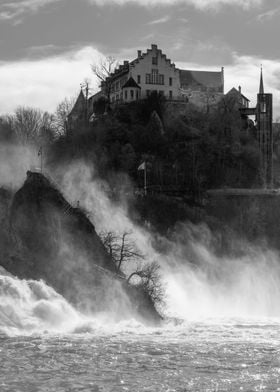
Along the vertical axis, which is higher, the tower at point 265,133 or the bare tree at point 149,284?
the tower at point 265,133

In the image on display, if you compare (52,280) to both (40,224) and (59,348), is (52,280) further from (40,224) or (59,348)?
(59,348)

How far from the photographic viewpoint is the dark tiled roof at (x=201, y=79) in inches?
4528

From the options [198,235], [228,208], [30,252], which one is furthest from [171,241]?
[30,252]

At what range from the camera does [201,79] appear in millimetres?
116188

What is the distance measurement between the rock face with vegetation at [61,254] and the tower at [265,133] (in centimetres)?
5235

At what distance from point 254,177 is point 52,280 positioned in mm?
53137

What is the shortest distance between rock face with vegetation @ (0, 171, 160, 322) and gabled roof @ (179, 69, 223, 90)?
6686cm

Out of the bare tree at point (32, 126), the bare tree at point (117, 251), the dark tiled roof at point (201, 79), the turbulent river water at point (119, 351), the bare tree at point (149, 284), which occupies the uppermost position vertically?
the dark tiled roof at point (201, 79)

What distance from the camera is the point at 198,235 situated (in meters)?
77.2

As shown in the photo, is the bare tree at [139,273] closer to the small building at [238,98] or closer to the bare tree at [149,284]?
the bare tree at [149,284]

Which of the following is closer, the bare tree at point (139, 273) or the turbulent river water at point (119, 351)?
the turbulent river water at point (119, 351)

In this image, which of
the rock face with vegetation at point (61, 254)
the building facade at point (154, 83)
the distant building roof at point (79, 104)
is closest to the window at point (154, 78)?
the building facade at point (154, 83)

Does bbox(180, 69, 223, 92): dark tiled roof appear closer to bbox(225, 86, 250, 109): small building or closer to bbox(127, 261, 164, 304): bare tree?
bbox(225, 86, 250, 109): small building

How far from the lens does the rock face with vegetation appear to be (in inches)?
1829
